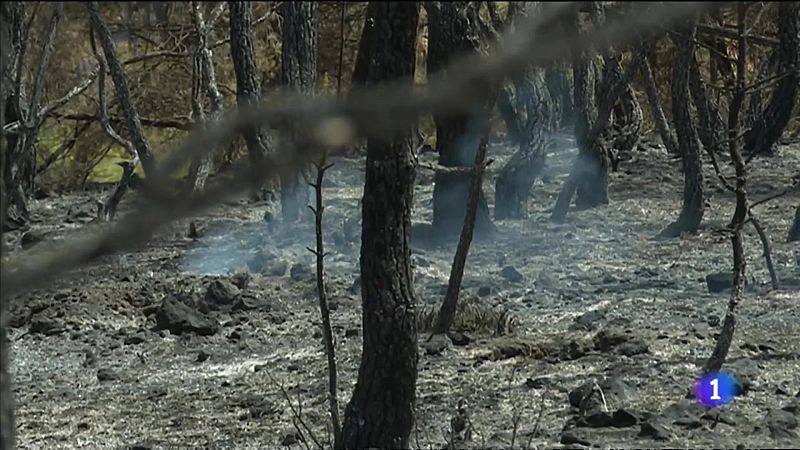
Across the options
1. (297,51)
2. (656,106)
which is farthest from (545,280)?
(297,51)

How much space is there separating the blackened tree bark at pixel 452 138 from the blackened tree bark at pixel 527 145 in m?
0.40

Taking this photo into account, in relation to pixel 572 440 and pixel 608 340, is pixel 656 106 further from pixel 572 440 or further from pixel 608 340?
pixel 572 440

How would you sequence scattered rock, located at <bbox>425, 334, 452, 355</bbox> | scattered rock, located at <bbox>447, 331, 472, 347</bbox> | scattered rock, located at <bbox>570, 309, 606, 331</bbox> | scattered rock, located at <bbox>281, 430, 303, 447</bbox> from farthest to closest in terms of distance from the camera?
scattered rock, located at <bbox>570, 309, 606, 331</bbox> < scattered rock, located at <bbox>447, 331, 472, 347</bbox> < scattered rock, located at <bbox>425, 334, 452, 355</bbox> < scattered rock, located at <bbox>281, 430, 303, 447</bbox>

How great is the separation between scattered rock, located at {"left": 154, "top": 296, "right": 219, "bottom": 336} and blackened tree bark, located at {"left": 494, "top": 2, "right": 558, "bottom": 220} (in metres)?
2.82

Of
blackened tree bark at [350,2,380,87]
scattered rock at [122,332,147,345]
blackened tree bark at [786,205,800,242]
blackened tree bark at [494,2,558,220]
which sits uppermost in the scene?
blackened tree bark at [350,2,380,87]

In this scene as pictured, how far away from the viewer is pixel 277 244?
11.1 metres

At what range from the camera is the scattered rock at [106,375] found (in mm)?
7988

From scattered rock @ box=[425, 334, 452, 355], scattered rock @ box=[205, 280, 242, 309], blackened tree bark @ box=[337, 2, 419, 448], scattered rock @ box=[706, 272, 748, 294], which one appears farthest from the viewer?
scattered rock @ box=[205, 280, 242, 309]

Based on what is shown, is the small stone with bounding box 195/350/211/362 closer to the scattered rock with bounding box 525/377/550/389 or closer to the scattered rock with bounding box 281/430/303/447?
the scattered rock with bounding box 281/430/303/447

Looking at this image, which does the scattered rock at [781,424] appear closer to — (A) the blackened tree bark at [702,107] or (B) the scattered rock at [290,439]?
(B) the scattered rock at [290,439]

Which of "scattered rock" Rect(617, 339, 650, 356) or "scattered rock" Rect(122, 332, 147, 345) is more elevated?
"scattered rock" Rect(617, 339, 650, 356)

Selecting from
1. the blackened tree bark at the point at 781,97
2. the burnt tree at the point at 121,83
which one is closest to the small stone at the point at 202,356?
the burnt tree at the point at 121,83

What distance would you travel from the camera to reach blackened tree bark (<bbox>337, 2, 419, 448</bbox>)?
436 centimetres

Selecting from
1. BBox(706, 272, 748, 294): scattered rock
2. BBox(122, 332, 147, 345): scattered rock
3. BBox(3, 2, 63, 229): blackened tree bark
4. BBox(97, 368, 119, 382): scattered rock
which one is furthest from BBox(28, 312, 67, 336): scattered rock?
BBox(706, 272, 748, 294): scattered rock
